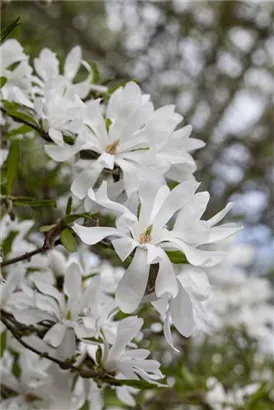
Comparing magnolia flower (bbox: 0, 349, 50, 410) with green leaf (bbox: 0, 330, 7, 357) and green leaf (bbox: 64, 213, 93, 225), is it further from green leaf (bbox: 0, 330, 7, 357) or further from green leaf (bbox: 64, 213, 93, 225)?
green leaf (bbox: 64, 213, 93, 225)

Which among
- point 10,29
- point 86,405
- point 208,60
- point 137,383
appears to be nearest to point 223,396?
point 86,405

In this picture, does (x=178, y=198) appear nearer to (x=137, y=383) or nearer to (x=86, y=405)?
(x=137, y=383)

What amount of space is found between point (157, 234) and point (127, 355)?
118 millimetres

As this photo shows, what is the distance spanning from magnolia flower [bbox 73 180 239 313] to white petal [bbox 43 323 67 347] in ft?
0.45

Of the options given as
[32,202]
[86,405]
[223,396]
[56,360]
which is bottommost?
[223,396]

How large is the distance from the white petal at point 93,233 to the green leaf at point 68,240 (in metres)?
0.04

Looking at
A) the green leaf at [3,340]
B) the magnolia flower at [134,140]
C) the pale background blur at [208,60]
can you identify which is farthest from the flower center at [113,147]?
Result: the pale background blur at [208,60]

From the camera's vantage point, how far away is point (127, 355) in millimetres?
493

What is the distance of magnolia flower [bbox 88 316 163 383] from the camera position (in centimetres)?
48

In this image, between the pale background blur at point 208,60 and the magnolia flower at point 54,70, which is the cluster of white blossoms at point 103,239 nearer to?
the magnolia flower at point 54,70

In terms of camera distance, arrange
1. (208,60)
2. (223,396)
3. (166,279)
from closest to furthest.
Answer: (166,279), (223,396), (208,60)

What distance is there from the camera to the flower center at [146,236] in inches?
16.6

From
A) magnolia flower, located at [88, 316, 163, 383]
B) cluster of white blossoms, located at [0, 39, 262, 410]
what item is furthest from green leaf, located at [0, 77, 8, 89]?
magnolia flower, located at [88, 316, 163, 383]

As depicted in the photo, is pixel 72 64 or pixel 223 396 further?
pixel 223 396
